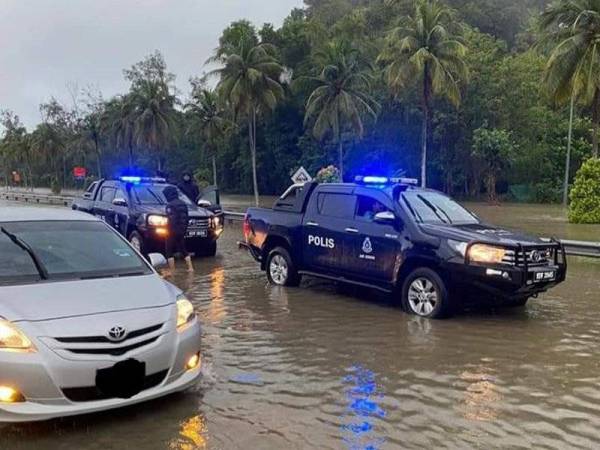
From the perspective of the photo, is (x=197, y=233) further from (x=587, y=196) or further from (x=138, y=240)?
(x=587, y=196)

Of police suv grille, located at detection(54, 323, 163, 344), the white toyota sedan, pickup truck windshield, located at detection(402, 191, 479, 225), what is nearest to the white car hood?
the white toyota sedan

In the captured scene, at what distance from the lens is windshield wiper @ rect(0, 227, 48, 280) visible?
17.1ft

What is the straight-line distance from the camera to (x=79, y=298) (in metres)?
4.66

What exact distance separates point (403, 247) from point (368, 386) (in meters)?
3.22

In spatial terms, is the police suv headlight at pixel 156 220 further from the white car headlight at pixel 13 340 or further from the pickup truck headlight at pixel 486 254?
the white car headlight at pixel 13 340

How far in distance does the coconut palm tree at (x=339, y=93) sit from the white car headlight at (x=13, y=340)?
40423mm

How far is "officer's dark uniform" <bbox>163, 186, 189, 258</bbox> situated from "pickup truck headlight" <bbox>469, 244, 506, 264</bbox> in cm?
671

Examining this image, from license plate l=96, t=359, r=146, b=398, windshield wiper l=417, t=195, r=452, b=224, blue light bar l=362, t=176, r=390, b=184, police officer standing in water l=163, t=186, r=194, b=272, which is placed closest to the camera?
license plate l=96, t=359, r=146, b=398

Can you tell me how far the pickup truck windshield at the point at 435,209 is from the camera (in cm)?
891

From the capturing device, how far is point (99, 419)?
15.5 feet

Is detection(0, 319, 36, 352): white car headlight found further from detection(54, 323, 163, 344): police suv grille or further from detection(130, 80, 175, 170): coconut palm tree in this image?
detection(130, 80, 175, 170): coconut palm tree

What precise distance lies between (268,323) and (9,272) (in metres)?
3.76

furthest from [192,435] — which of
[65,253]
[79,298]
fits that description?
[65,253]

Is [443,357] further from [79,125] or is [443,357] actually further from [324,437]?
[79,125]
